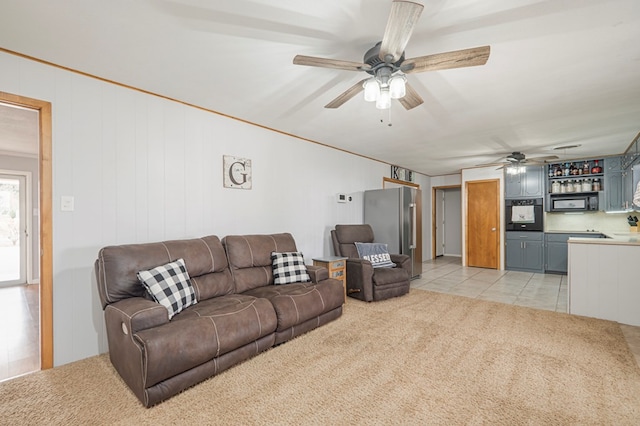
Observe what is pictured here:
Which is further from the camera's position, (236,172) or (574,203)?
(574,203)

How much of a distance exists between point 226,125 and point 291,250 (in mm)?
1728

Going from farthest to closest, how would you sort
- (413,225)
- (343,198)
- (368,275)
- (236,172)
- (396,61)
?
(413,225), (343,198), (368,275), (236,172), (396,61)

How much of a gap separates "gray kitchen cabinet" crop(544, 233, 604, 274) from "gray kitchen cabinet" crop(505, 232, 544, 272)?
9 centimetres

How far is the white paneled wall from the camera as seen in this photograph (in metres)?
2.37

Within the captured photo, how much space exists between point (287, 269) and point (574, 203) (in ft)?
20.6

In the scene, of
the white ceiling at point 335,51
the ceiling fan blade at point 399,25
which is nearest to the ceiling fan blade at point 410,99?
the white ceiling at point 335,51

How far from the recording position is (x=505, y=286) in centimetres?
497

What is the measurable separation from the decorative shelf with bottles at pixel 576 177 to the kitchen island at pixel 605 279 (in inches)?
125

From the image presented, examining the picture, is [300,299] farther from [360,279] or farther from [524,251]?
[524,251]

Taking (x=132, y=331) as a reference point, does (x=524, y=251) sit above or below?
below

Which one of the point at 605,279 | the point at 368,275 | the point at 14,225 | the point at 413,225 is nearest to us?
the point at 605,279

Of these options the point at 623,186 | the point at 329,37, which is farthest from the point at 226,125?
the point at 623,186

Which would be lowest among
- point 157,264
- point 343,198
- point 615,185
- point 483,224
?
point 157,264

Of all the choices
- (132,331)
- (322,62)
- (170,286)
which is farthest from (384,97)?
(132,331)
